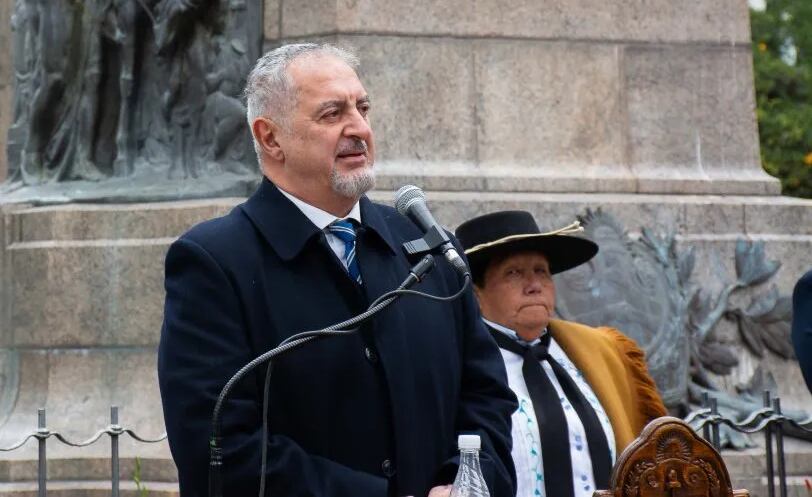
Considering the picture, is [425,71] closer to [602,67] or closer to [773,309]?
[602,67]

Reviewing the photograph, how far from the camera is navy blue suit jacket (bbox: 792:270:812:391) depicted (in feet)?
19.6

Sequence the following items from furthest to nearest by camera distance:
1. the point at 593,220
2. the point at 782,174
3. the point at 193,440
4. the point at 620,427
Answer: the point at 782,174 → the point at 593,220 → the point at 620,427 → the point at 193,440

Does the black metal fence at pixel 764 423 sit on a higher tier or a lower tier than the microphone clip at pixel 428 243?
lower

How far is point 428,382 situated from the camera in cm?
485

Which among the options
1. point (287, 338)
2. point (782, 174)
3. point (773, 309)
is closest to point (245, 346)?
point (287, 338)

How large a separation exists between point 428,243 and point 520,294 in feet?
6.55

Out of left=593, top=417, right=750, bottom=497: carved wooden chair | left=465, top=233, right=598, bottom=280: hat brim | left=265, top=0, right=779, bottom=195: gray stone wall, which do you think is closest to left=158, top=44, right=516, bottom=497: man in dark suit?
left=593, top=417, right=750, bottom=497: carved wooden chair

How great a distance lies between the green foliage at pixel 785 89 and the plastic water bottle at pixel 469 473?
51.3 ft

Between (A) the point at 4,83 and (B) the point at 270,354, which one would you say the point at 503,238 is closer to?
(B) the point at 270,354

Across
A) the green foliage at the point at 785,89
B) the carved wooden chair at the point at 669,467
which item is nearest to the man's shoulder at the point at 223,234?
the carved wooden chair at the point at 669,467

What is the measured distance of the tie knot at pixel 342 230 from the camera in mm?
4910

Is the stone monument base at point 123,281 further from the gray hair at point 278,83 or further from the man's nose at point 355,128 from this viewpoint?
the man's nose at point 355,128

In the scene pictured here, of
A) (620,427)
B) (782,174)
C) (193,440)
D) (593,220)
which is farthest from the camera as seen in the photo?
(782,174)

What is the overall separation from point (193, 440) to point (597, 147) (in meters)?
4.73
